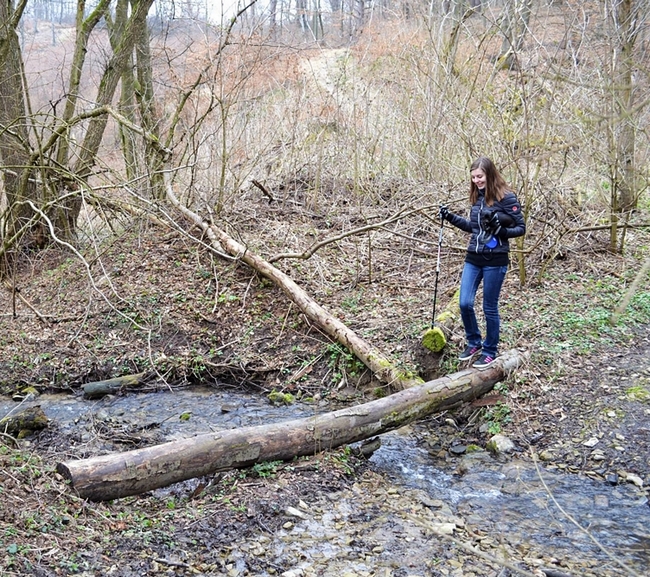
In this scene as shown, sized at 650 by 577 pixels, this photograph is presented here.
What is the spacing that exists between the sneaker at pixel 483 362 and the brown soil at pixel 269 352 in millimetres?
275

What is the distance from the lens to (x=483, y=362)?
597 cm

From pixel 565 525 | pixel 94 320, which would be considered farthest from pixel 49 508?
pixel 94 320

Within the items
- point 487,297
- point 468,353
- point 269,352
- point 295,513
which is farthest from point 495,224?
point 269,352

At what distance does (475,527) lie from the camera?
4.27 m

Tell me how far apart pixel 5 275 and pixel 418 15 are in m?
8.13

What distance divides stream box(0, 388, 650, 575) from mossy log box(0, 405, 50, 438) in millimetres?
207

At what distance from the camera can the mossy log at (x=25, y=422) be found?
18.4 ft

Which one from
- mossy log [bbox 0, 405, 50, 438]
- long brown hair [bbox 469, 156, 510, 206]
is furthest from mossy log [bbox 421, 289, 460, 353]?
mossy log [bbox 0, 405, 50, 438]

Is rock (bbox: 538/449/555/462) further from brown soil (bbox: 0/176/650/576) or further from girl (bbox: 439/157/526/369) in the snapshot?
girl (bbox: 439/157/526/369)

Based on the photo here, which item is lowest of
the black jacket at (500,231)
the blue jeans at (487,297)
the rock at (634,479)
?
the rock at (634,479)

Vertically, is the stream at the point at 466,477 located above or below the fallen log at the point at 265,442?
below

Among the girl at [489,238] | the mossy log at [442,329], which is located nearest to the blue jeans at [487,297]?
the girl at [489,238]

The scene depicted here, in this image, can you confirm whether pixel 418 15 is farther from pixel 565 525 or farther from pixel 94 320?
pixel 565 525

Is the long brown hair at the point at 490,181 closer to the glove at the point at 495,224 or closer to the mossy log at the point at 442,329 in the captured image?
the glove at the point at 495,224
